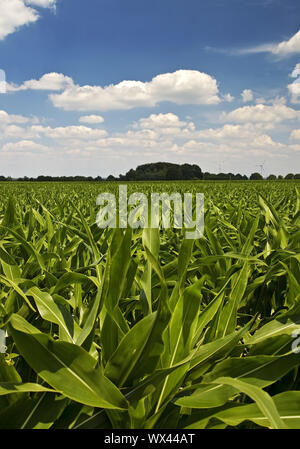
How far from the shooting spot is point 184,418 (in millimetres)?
766

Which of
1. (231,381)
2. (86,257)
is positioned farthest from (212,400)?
(86,257)

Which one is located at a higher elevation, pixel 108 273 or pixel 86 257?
pixel 108 273

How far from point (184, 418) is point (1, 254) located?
88 cm

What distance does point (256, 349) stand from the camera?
0.82 metres

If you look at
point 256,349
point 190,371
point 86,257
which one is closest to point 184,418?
point 190,371
